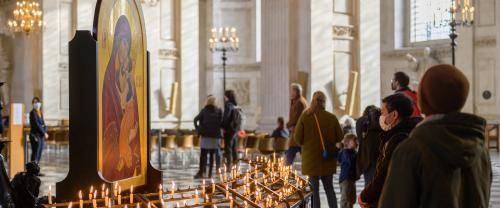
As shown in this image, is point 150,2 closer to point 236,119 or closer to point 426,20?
point 236,119

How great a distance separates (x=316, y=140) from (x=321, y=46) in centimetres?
1001

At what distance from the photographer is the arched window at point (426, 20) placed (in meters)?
27.6

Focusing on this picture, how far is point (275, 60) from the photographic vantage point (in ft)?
66.2

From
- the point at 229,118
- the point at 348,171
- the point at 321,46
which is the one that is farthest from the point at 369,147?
the point at 321,46

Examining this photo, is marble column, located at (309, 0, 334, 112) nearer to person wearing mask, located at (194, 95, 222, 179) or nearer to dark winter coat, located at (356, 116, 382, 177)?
person wearing mask, located at (194, 95, 222, 179)

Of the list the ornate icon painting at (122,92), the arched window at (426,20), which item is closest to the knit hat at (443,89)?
the ornate icon painting at (122,92)

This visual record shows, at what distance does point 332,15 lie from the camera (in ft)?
61.4

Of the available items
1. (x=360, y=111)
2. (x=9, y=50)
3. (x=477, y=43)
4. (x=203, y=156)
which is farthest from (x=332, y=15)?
(x=9, y=50)

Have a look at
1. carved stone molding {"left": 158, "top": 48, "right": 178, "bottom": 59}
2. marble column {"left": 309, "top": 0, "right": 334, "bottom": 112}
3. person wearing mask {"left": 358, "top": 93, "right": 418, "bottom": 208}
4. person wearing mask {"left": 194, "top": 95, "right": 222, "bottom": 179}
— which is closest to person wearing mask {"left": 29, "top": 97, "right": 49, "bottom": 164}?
person wearing mask {"left": 194, "top": 95, "right": 222, "bottom": 179}

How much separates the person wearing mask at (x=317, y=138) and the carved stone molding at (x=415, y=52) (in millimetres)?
18721

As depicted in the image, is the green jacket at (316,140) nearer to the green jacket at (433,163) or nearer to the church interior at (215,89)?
the church interior at (215,89)

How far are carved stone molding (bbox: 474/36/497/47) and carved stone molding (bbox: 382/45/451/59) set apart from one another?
1575 mm

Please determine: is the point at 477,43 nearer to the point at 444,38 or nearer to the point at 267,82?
the point at 444,38

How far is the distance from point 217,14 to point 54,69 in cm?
996
